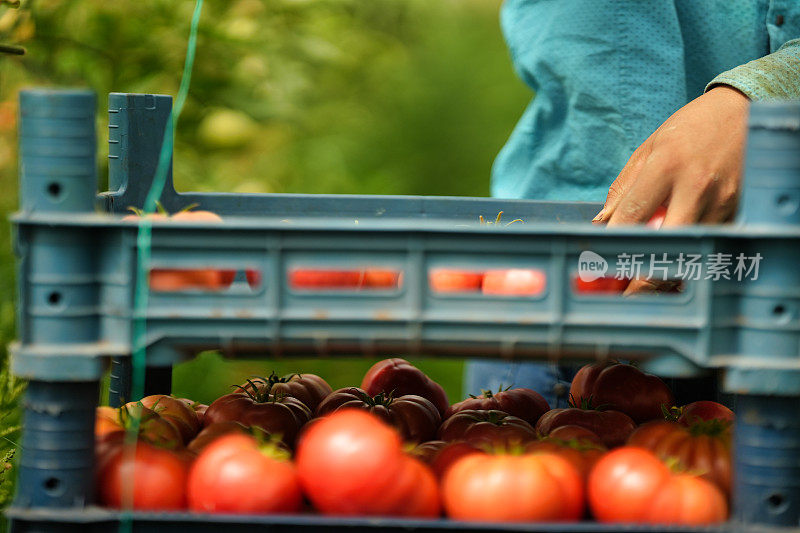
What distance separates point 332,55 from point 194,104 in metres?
0.55

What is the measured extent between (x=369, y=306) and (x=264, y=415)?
34 centimetres

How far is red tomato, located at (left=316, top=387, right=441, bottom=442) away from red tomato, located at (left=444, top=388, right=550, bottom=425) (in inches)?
2.4

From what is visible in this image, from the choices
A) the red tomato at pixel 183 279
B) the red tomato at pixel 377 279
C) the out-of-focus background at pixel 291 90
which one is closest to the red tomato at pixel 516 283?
the red tomato at pixel 377 279

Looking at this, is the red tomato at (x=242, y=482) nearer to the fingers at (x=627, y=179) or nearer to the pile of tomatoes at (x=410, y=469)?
the pile of tomatoes at (x=410, y=469)

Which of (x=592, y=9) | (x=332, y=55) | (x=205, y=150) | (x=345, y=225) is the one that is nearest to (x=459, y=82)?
(x=332, y=55)

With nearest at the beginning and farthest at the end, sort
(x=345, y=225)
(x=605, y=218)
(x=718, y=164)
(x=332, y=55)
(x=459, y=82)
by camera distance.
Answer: (x=345, y=225)
(x=718, y=164)
(x=605, y=218)
(x=332, y=55)
(x=459, y=82)

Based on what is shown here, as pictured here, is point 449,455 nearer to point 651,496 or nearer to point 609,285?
point 651,496

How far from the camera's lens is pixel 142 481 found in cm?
95

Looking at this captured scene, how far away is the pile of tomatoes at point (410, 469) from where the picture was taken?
0.92m

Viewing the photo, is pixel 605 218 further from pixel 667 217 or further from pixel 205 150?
pixel 205 150

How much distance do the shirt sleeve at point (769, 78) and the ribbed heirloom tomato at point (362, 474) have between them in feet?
2.38

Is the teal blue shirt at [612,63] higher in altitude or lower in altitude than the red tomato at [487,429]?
higher

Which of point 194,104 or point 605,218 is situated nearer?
point 605,218

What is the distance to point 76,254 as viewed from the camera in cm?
89
